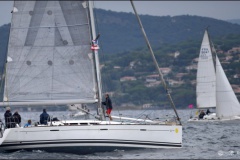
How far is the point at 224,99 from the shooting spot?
61.5m

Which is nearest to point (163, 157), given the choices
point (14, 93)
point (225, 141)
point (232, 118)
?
point (14, 93)

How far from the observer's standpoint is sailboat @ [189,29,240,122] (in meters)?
61.6

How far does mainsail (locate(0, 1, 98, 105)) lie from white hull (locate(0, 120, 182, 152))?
1591mm

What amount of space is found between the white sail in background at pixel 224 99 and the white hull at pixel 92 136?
101ft

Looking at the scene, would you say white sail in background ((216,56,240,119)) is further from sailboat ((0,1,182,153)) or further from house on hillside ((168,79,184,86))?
house on hillside ((168,79,184,86))

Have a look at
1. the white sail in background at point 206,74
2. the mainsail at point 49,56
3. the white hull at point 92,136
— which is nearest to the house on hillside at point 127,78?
the white sail in background at point 206,74

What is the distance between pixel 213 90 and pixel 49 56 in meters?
37.3

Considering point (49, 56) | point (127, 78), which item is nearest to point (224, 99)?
point (49, 56)

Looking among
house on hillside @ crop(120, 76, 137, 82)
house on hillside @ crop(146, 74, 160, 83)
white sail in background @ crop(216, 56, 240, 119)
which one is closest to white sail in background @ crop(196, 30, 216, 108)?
white sail in background @ crop(216, 56, 240, 119)

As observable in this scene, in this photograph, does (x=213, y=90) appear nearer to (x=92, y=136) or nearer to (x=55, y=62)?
(x=55, y=62)

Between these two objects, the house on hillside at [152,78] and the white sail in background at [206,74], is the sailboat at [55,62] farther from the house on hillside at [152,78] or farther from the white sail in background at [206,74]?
the house on hillside at [152,78]

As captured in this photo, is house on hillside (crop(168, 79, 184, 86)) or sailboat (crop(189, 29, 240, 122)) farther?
house on hillside (crop(168, 79, 184, 86))

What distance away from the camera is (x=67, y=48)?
3181cm

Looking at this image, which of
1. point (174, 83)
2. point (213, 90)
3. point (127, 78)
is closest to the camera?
point (213, 90)
